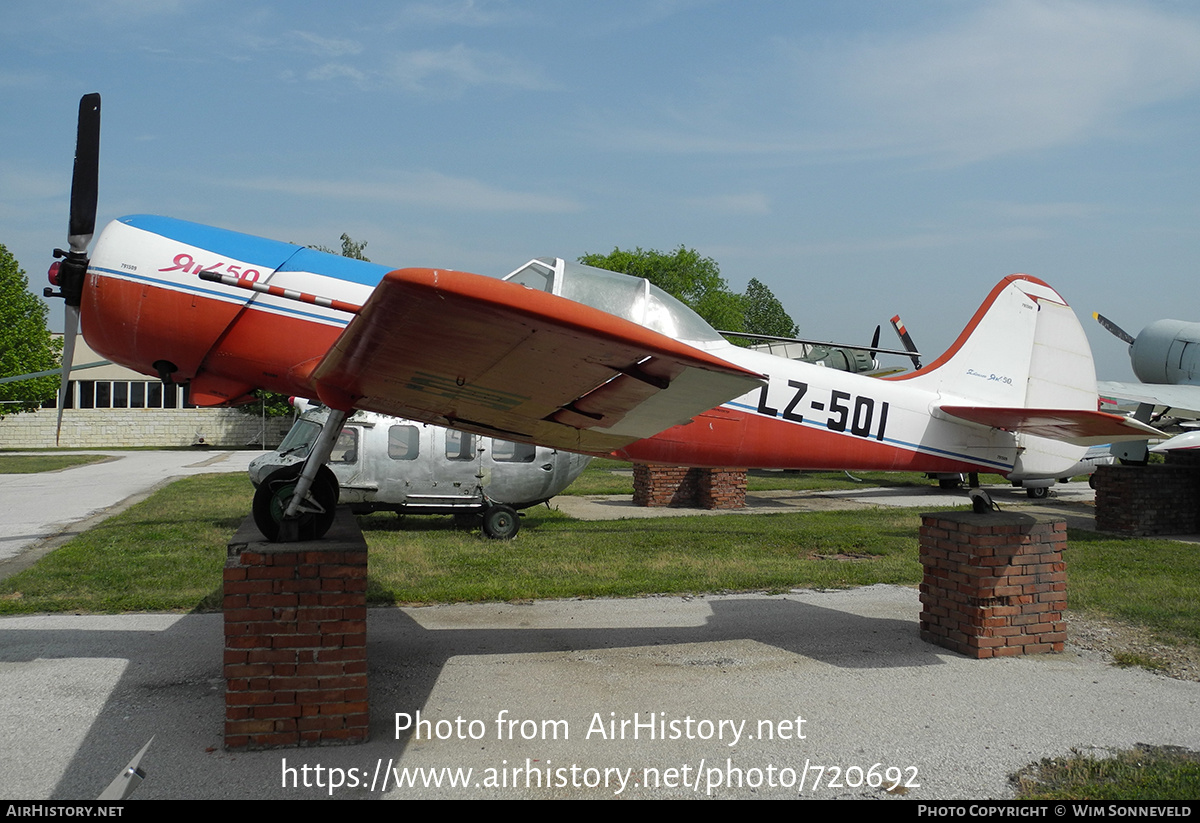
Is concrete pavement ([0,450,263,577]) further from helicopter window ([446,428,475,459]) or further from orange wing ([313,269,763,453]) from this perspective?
orange wing ([313,269,763,453])

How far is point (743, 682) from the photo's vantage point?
19.1ft

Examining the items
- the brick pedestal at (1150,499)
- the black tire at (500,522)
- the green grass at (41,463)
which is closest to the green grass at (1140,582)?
the brick pedestal at (1150,499)

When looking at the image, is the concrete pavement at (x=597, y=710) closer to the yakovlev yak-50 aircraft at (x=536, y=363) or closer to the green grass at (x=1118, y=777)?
the green grass at (x=1118, y=777)

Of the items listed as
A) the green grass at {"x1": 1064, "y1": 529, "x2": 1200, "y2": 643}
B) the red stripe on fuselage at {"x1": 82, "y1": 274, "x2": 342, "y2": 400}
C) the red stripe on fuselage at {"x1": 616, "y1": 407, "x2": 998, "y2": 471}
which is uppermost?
the red stripe on fuselage at {"x1": 82, "y1": 274, "x2": 342, "y2": 400}

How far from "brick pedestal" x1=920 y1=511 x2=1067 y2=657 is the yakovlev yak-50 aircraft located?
0.65 metres

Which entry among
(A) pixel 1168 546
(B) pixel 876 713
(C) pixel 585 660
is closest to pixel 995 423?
(B) pixel 876 713

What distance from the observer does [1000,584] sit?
6441mm

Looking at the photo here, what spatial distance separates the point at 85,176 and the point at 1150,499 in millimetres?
14469

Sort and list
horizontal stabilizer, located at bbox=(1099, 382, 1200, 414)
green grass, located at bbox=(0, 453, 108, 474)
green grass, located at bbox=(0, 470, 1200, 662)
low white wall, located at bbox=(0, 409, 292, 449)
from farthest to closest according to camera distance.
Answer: low white wall, located at bbox=(0, 409, 292, 449), green grass, located at bbox=(0, 453, 108, 474), horizontal stabilizer, located at bbox=(1099, 382, 1200, 414), green grass, located at bbox=(0, 470, 1200, 662)

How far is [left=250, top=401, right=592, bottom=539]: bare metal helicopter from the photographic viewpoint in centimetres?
1234

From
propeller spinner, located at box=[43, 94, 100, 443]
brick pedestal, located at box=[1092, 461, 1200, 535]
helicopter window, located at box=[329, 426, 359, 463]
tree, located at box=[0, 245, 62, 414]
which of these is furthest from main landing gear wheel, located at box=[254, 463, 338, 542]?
tree, located at box=[0, 245, 62, 414]

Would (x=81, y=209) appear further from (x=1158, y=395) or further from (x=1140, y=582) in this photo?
(x=1158, y=395)

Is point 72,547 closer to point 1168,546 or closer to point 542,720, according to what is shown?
point 542,720

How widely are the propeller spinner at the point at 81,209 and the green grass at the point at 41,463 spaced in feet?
81.1
